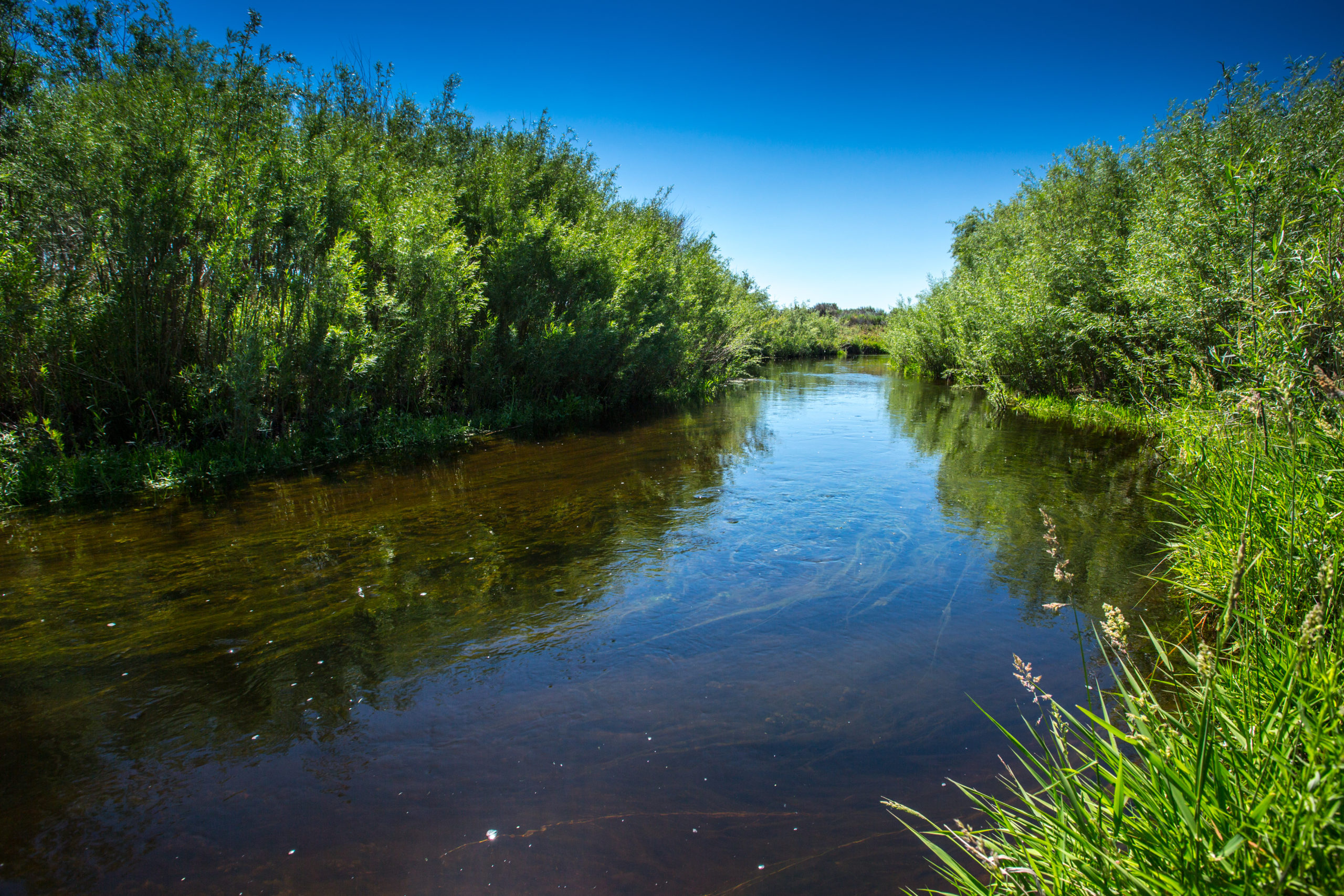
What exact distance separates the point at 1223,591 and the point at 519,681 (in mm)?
5648

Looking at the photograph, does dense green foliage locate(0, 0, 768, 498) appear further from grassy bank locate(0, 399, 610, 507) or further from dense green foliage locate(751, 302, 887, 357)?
dense green foliage locate(751, 302, 887, 357)

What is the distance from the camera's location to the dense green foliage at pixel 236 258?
10.4 metres

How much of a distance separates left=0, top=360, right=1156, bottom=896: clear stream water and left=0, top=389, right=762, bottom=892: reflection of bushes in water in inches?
1.3

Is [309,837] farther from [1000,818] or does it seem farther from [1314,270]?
[1314,270]

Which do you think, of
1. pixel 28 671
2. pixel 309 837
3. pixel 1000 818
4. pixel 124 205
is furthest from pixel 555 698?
pixel 124 205

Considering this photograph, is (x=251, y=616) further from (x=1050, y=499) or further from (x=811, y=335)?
(x=811, y=335)

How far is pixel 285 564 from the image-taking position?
25.4 feet

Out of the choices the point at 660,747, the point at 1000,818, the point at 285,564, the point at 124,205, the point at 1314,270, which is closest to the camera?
the point at 1000,818

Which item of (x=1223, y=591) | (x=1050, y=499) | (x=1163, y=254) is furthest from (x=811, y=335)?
(x=1223, y=591)

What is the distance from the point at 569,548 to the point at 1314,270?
815cm

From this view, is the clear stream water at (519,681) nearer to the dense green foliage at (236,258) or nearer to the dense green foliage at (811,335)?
the dense green foliage at (236,258)

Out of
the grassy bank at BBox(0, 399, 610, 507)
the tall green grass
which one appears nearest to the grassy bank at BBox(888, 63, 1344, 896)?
the tall green grass

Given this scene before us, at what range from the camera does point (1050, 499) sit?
34.7ft

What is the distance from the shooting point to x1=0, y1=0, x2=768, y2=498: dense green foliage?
1036 centimetres
